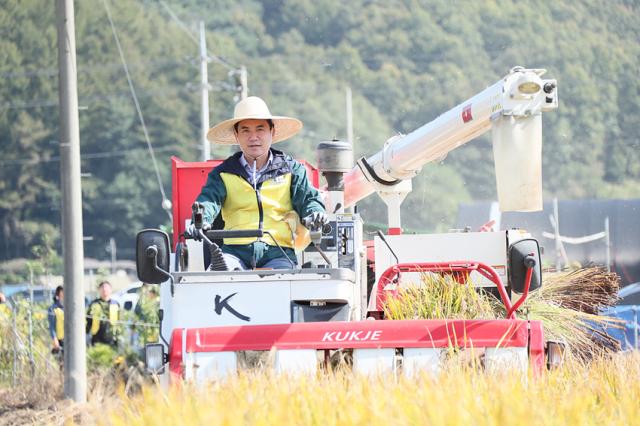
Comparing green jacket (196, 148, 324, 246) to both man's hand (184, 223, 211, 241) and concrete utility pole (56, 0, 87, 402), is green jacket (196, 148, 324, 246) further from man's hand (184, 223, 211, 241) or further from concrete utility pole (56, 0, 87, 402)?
concrete utility pole (56, 0, 87, 402)

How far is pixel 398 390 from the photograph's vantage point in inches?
243

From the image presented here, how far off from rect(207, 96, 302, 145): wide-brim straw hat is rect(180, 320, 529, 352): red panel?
1927 millimetres

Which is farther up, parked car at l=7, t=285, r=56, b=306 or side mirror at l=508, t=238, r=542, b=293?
→ side mirror at l=508, t=238, r=542, b=293

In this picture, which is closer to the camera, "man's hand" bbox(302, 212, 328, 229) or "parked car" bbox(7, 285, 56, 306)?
"man's hand" bbox(302, 212, 328, 229)

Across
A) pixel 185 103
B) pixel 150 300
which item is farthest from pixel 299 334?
pixel 185 103

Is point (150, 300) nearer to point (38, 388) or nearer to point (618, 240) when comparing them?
point (38, 388)

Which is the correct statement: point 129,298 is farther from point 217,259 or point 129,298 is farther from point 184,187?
point 217,259

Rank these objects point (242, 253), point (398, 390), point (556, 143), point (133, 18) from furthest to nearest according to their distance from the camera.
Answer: point (133, 18) < point (556, 143) < point (242, 253) < point (398, 390)

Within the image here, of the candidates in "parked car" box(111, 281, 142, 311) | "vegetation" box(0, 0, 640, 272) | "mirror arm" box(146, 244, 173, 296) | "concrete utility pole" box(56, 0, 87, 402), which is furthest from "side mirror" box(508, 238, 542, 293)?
"vegetation" box(0, 0, 640, 272)

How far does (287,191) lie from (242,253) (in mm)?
550

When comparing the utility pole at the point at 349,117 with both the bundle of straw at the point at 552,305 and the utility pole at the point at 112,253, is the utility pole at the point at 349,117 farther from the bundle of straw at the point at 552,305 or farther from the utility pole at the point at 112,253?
the bundle of straw at the point at 552,305

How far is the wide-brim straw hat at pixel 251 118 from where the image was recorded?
9.20 m

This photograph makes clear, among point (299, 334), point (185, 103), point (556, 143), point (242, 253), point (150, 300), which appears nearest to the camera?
point (299, 334)

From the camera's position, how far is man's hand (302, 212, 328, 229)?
8.25m
